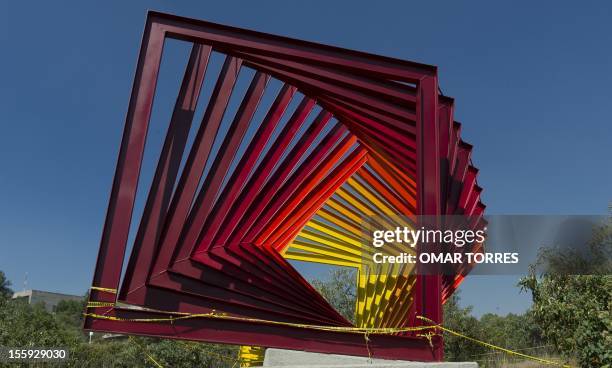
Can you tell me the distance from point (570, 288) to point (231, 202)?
13702 mm

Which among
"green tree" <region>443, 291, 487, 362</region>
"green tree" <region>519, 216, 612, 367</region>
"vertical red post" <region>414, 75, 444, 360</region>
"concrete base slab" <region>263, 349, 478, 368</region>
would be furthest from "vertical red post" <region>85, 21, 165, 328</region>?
"green tree" <region>443, 291, 487, 362</region>

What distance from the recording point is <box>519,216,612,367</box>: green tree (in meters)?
15.5

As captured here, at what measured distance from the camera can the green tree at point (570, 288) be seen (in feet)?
51.0

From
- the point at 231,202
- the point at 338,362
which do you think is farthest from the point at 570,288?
the point at 231,202

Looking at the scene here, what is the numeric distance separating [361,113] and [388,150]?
185 cm

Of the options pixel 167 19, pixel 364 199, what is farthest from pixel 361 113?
pixel 364 199

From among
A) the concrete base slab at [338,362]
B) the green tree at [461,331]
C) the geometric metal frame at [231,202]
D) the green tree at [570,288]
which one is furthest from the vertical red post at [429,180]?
the green tree at [461,331]

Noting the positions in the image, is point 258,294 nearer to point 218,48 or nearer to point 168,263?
point 168,263

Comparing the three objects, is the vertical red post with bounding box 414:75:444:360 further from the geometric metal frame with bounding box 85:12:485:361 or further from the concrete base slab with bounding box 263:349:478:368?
the concrete base slab with bounding box 263:349:478:368

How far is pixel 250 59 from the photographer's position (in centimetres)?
778

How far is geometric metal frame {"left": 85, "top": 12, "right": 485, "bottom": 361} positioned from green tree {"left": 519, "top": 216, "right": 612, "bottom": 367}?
24.2 ft

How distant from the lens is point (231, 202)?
25.9ft

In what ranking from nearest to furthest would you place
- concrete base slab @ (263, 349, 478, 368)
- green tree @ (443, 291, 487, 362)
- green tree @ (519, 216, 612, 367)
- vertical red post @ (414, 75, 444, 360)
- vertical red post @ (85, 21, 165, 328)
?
concrete base slab @ (263, 349, 478, 368), vertical red post @ (85, 21, 165, 328), vertical red post @ (414, 75, 444, 360), green tree @ (519, 216, 612, 367), green tree @ (443, 291, 487, 362)

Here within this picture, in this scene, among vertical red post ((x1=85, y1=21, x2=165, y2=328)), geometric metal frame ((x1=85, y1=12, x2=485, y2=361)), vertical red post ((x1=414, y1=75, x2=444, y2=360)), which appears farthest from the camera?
vertical red post ((x1=414, y1=75, x2=444, y2=360))
